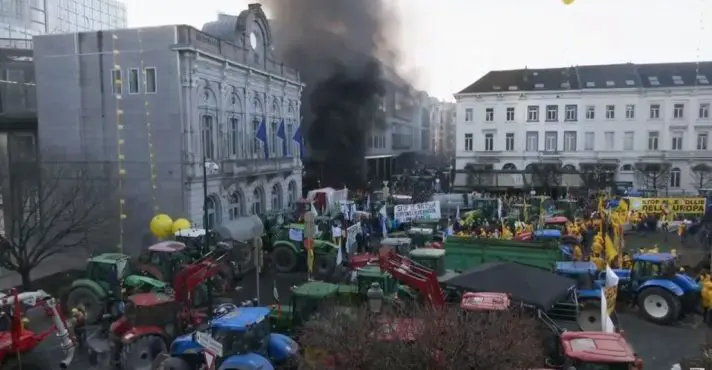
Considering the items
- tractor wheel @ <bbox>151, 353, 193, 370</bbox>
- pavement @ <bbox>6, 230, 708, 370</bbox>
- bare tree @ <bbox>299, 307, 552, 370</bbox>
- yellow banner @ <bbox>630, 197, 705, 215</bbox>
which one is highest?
yellow banner @ <bbox>630, 197, 705, 215</bbox>

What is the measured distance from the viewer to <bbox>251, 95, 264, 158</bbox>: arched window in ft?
96.2

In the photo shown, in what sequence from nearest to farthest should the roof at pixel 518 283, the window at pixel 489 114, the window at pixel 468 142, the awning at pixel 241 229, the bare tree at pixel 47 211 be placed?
the roof at pixel 518 283, the bare tree at pixel 47 211, the awning at pixel 241 229, the window at pixel 489 114, the window at pixel 468 142

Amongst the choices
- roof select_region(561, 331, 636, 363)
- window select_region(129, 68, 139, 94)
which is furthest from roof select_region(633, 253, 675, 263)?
window select_region(129, 68, 139, 94)

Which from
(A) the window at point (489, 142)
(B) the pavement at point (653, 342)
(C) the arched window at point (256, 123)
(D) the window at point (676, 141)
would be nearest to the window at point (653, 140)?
(D) the window at point (676, 141)

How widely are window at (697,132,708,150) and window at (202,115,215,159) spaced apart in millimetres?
40682

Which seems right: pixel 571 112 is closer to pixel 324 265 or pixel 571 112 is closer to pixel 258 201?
pixel 258 201

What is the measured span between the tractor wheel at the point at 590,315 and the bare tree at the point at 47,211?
15727 mm

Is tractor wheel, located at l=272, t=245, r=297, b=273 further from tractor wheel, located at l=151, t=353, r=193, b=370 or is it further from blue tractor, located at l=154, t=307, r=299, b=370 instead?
tractor wheel, located at l=151, t=353, r=193, b=370

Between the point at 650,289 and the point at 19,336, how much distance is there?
14.5 meters

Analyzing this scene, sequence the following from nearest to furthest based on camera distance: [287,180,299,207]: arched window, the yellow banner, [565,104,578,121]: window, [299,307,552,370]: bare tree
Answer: [299,307,552,370]: bare tree < the yellow banner < [287,180,299,207]: arched window < [565,104,578,121]: window

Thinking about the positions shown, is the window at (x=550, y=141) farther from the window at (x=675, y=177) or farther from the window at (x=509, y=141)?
the window at (x=675, y=177)

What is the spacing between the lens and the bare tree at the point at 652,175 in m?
43.6

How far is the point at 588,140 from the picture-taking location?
1877 inches

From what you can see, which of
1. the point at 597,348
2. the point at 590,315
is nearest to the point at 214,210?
the point at 590,315
